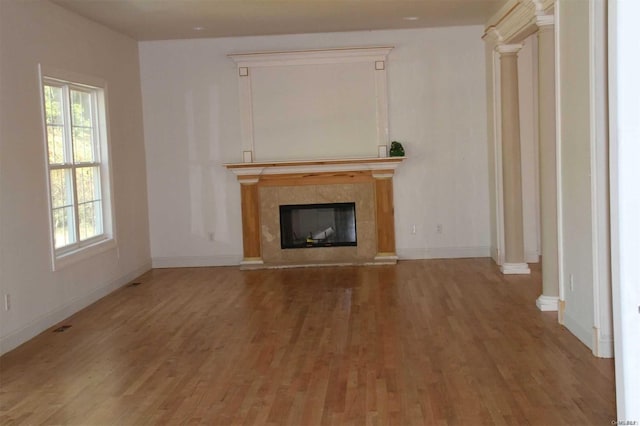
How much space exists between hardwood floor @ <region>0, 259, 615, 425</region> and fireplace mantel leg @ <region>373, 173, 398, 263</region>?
1330 millimetres

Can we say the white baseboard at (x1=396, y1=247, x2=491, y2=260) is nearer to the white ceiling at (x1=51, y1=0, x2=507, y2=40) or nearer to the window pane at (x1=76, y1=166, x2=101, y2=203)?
the white ceiling at (x1=51, y1=0, x2=507, y2=40)

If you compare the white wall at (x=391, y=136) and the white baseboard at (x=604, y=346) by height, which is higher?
the white wall at (x=391, y=136)

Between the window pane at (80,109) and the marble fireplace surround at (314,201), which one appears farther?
the marble fireplace surround at (314,201)

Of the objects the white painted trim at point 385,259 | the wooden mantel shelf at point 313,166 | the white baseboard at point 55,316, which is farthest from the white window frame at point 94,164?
the white painted trim at point 385,259

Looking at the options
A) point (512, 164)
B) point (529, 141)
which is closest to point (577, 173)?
point (512, 164)

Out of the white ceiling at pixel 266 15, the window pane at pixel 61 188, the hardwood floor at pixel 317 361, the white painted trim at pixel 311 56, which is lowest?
the hardwood floor at pixel 317 361

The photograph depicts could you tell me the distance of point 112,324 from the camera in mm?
6371

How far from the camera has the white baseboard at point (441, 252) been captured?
911 cm

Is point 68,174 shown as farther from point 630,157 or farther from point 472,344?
point 630,157

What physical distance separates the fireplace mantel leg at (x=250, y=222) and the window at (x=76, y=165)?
176 centimetres

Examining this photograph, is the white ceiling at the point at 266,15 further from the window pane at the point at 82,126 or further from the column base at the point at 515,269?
the column base at the point at 515,269

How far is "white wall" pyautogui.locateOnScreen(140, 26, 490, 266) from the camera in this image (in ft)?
29.6

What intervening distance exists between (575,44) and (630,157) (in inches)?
132

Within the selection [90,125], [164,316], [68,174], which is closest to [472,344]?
[164,316]
